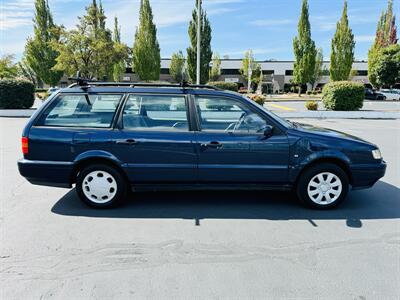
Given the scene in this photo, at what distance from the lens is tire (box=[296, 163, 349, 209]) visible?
14.2 ft

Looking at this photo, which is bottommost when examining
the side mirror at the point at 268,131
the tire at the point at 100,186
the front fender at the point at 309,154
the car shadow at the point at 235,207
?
the car shadow at the point at 235,207

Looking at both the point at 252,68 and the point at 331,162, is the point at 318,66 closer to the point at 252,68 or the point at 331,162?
the point at 252,68

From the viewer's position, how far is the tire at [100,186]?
4324 millimetres

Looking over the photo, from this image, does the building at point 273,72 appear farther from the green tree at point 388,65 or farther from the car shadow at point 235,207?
the car shadow at point 235,207

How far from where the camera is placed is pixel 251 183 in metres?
4.38

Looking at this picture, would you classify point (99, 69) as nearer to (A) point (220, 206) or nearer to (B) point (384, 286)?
(A) point (220, 206)

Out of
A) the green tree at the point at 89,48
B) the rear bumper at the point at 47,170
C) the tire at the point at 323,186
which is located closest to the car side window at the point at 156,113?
the rear bumper at the point at 47,170

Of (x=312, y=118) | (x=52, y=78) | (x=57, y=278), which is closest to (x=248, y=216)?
(x=57, y=278)

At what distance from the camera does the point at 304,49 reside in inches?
1452

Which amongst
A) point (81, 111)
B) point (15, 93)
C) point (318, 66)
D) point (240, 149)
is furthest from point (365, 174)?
point (318, 66)

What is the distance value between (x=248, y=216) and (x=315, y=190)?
100cm

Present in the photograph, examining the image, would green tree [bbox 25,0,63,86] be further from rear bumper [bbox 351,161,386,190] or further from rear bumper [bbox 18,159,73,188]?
rear bumper [bbox 351,161,386,190]

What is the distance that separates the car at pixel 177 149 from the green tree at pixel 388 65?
38904 millimetres

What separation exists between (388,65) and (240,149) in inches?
1580
